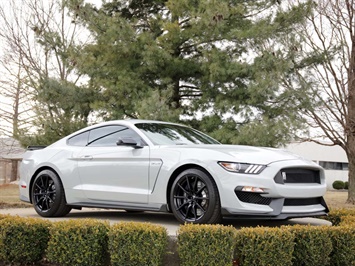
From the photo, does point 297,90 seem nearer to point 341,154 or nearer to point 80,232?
point 80,232

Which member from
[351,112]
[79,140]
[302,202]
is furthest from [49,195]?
[351,112]

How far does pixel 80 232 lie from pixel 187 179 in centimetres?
146

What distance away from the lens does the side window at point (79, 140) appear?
8133 millimetres

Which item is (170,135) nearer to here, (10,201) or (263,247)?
(263,247)

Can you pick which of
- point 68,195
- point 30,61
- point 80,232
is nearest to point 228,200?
point 80,232

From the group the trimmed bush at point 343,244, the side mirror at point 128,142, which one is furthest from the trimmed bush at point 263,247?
the side mirror at point 128,142

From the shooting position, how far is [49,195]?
8109 millimetres

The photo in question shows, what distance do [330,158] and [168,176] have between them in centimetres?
4691

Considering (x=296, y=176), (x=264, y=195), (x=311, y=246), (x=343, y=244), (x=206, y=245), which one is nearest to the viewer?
(x=206, y=245)

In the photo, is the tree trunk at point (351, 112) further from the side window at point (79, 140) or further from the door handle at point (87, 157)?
the door handle at point (87, 157)

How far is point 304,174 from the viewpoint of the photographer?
677 cm

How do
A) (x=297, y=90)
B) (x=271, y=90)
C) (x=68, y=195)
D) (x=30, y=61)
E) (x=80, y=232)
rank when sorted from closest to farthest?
1. (x=80, y=232)
2. (x=68, y=195)
3. (x=271, y=90)
4. (x=297, y=90)
5. (x=30, y=61)

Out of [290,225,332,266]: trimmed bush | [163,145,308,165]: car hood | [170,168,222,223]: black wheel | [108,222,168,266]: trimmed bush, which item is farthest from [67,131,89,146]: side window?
[290,225,332,266]: trimmed bush

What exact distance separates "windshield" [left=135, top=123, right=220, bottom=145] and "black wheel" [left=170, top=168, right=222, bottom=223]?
88cm
